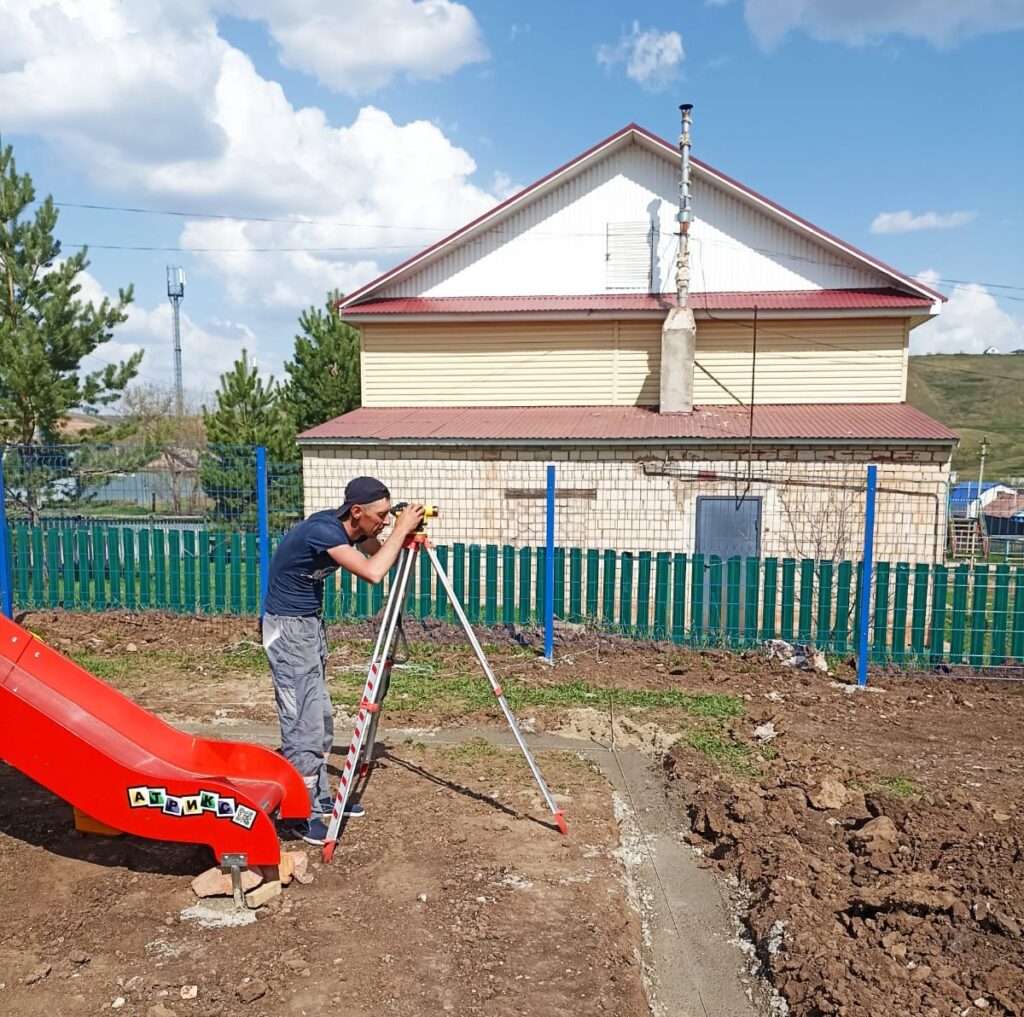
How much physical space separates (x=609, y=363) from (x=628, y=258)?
2.20m

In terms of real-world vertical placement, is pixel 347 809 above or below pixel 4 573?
below

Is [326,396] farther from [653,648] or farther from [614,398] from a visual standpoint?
[653,648]

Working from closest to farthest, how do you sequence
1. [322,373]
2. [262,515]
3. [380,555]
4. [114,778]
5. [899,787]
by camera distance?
1. [114,778]
2. [380,555]
3. [899,787]
4. [262,515]
5. [322,373]

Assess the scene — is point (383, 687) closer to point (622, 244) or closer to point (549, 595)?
point (549, 595)

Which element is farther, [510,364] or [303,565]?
[510,364]

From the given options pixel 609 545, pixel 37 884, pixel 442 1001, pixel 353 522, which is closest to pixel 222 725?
pixel 37 884

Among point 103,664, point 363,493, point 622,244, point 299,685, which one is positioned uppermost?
point 622,244

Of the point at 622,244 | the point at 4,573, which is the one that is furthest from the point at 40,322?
the point at 622,244

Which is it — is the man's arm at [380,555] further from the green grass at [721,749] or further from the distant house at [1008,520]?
the distant house at [1008,520]

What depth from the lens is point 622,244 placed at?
15.7 m

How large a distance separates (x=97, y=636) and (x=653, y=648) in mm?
6576

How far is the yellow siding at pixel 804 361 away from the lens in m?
14.7

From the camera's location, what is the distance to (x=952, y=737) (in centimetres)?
687

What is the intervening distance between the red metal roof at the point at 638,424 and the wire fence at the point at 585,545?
0.37 meters
